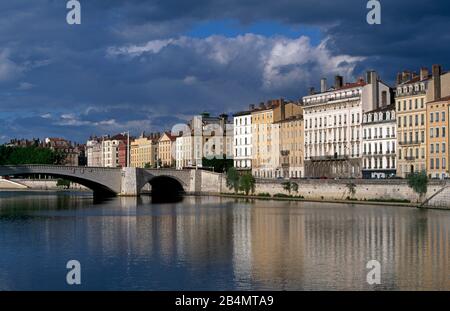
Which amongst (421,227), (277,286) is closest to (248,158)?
(421,227)

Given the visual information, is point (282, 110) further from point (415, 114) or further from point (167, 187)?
point (415, 114)

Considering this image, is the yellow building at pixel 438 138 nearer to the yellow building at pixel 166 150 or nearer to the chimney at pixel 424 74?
the chimney at pixel 424 74

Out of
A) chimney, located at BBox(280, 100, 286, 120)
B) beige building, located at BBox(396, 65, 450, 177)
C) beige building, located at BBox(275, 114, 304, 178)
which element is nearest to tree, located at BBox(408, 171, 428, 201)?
beige building, located at BBox(396, 65, 450, 177)

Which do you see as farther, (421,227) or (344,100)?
(344,100)

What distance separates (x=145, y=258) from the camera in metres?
29.4

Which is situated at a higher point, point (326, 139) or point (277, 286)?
point (326, 139)

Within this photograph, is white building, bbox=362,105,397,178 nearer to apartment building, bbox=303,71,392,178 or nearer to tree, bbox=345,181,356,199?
apartment building, bbox=303,71,392,178

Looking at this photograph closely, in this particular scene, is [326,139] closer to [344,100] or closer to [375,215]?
[344,100]

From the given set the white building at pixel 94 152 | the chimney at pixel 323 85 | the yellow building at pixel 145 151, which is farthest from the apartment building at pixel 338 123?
the white building at pixel 94 152

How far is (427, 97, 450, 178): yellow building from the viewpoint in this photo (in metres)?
63.3
